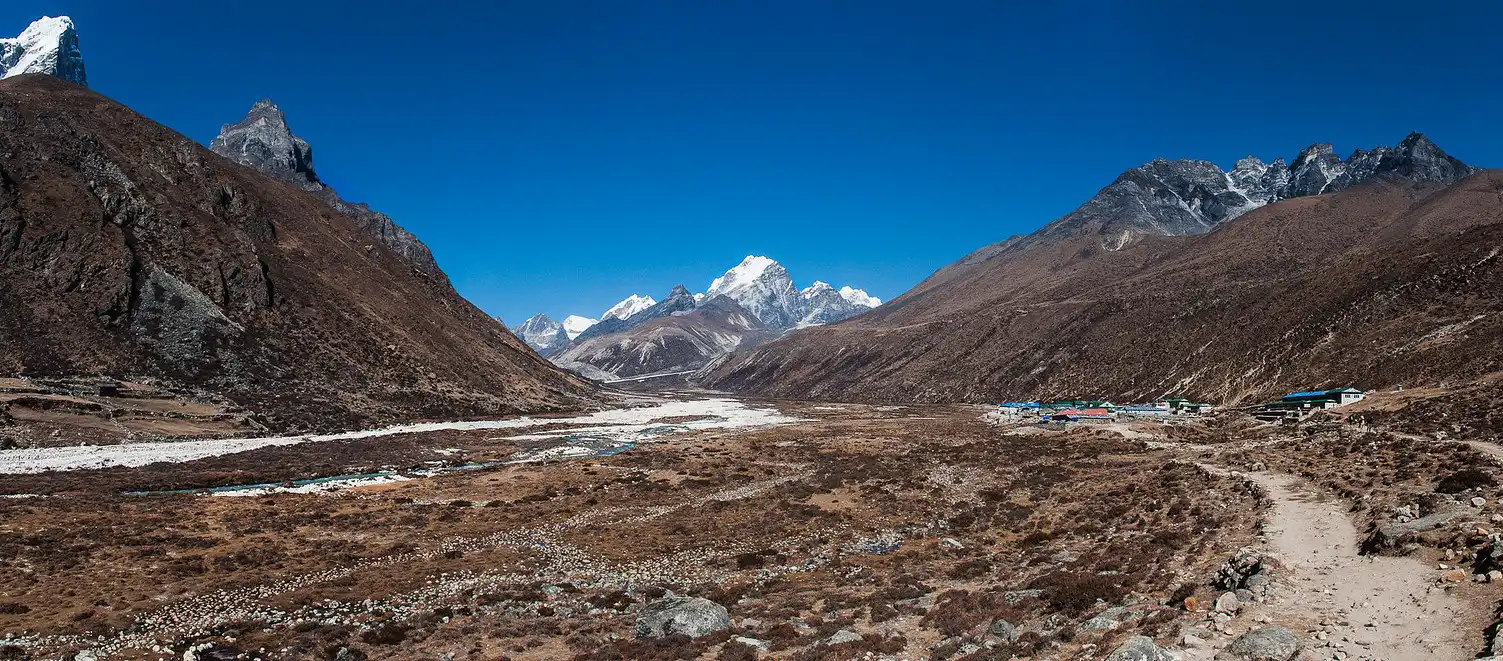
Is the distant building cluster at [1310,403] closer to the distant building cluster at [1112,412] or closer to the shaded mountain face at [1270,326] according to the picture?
the shaded mountain face at [1270,326]

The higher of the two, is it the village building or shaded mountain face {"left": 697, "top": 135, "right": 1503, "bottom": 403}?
shaded mountain face {"left": 697, "top": 135, "right": 1503, "bottom": 403}

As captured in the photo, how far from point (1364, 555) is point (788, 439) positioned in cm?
6375

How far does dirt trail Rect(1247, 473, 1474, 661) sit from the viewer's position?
14117mm

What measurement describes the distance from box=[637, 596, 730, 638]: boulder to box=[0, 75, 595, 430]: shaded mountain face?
79.5 meters

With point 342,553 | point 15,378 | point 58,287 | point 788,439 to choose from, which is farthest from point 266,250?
point 342,553

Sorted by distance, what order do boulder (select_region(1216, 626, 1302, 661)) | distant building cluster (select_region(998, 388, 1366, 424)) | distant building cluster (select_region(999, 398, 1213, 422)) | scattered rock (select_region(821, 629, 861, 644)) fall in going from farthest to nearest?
distant building cluster (select_region(999, 398, 1213, 422)) → distant building cluster (select_region(998, 388, 1366, 424)) → scattered rock (select_region(821, 629, 861, 644)) → boulder (select_region(1216, 626, 1302, 661))

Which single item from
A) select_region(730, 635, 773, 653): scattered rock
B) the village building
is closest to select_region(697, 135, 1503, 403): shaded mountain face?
the village building

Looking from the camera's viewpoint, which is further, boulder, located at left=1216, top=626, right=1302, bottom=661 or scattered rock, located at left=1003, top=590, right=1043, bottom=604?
scattered rock, located at left=1003, top=590, right=1043, bottom=604

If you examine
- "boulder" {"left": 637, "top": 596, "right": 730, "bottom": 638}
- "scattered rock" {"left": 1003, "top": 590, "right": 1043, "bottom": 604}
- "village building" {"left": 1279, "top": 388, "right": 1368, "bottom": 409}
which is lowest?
"boulder" {"left": 637, "top": 596, "right": 730, "bottom": 638}

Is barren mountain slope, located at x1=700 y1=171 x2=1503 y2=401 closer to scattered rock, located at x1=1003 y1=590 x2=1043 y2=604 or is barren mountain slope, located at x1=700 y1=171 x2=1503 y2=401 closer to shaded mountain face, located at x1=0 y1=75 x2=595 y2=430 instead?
scattered rock, located at x1=1003 y1=590 x2=1043 y2=604

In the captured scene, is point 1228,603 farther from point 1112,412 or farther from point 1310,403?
point 1112,412

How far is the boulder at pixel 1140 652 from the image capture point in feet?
47.2

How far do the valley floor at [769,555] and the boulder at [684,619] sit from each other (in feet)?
1.75

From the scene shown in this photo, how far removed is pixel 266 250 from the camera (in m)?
122
